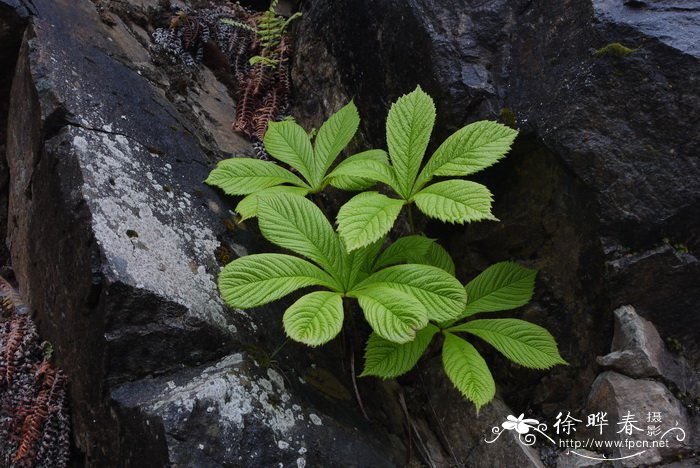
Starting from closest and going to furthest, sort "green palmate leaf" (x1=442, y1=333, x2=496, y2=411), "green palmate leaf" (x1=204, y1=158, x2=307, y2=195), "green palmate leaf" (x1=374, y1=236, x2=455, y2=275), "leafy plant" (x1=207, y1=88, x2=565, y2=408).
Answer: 1. "leafy plant" (x1=207, y1=88, x2=565, y2=408)
2. "green palmate leaf" (x1=442, y1=333, x2=496, y2=411)
3. "green palmate leaf" (x1=374, y1=236, x2=455, y2=275)
4. "green palmate leaf" (x1=204, y1=158, x2=307, y2=195)

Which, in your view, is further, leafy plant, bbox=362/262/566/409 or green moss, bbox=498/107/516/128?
green moss, bbox=498/107/516/128

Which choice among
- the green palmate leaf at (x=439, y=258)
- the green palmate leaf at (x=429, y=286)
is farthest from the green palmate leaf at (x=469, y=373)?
the green palmate leaf at (x=439, y=258)

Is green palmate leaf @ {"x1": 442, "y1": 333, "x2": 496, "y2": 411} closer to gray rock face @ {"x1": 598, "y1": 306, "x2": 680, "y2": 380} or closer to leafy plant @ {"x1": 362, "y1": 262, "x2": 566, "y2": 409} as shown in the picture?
leafy plant @ {"x1": 362, "y1": 262, "x2": 566, "y2": 409}

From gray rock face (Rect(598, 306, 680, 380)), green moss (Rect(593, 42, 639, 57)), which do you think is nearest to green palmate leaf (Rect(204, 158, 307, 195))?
green moss (Rect(593, 42, 639, 57))

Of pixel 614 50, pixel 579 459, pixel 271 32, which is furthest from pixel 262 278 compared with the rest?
pixel 271 32

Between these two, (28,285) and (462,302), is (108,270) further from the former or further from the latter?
(462,302)

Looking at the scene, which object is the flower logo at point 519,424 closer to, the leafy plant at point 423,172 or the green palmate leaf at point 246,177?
the leafy plant at point 423,172
